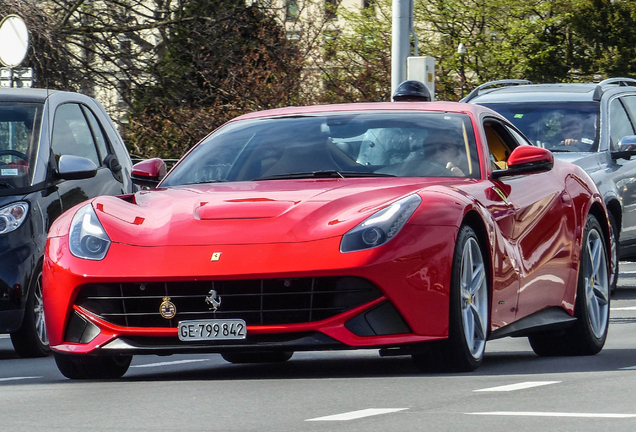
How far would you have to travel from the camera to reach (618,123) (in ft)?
47.8

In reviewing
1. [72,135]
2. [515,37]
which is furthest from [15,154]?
[515,37]

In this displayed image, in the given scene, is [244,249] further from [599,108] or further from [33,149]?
[599,108]

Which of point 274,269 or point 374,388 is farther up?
point 274,269

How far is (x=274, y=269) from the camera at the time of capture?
22.5 feet

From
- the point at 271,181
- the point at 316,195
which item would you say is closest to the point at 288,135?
the point at 271,181

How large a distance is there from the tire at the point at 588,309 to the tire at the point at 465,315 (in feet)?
4.77

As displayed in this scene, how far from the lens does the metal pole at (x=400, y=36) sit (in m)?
18.9

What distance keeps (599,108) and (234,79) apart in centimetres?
1211

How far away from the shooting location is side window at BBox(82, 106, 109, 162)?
1144 cm

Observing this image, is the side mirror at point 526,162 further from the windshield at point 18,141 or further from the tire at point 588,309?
the windshield at point 18,141

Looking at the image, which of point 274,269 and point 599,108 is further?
point 599,108

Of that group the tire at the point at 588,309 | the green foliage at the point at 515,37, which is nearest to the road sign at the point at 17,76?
the tire at the point at 588,309

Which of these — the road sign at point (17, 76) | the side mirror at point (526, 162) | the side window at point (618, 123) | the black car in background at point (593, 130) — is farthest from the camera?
the road sign at point (17, 76)

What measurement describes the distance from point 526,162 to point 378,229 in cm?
151
